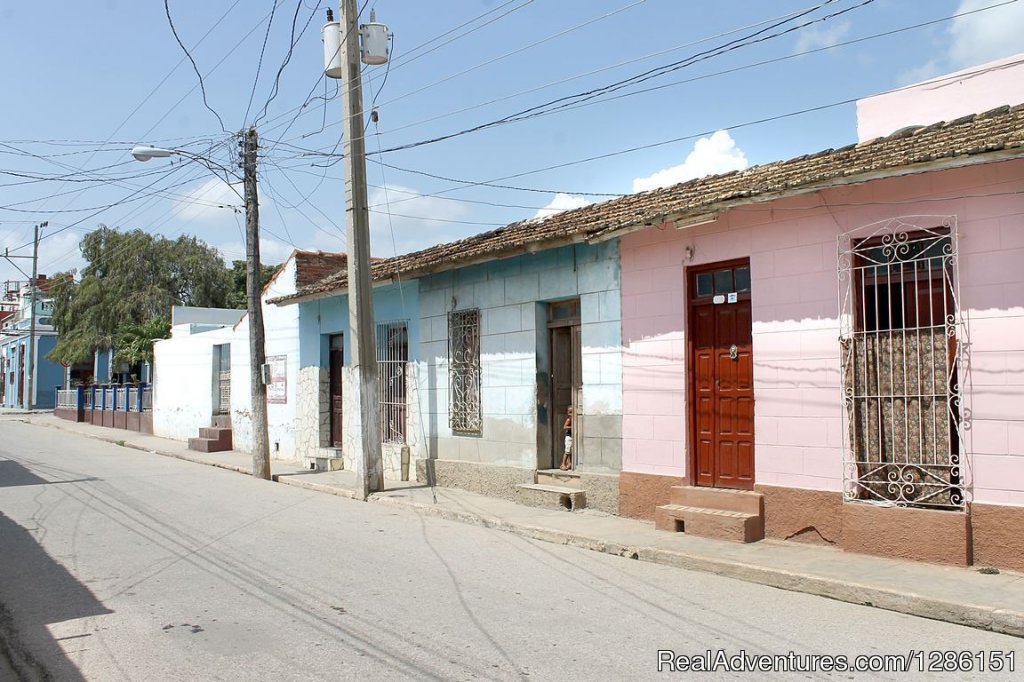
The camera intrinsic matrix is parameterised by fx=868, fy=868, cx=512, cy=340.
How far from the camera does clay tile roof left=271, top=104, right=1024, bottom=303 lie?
7355 millimetres

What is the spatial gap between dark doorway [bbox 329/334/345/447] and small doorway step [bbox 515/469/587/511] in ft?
22.2

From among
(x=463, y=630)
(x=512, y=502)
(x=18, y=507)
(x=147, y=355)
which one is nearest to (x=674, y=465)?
(x=512, y=502)

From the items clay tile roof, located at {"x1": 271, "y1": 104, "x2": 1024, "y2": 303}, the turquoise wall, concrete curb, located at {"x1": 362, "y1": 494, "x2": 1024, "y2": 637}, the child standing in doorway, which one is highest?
clay tile roof, located at {"x1": 271, "y1": 104, "x2": 1024, "y2": 303}

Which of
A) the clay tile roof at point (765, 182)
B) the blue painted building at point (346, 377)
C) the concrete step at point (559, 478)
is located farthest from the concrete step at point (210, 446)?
the concrete step at point (559, 478)

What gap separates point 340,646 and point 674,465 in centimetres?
538

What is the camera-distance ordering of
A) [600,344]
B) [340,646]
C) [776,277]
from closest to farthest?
[340,646] → [776,277] → [600,344]

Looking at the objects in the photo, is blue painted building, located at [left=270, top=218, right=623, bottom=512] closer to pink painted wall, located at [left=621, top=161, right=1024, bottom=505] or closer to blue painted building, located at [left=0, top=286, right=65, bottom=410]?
pink painted wall, located at [left=621, top=161, right=1024, bottom=505]

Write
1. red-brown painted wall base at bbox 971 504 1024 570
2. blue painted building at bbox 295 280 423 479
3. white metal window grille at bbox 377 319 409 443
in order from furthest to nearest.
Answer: white metal window grille at bbox 377 319 409 443 < blue painted building at bbox 295 280 423 479 < red-brown painted wall base at bbox 971 504 1024 570

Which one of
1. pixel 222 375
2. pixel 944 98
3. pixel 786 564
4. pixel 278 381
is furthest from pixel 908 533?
pixel 222 375

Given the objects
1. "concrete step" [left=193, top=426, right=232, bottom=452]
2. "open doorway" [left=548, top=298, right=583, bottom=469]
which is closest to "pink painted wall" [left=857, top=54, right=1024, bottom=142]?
"open doorway" [left=548, top=298, right=583, bottom=469]

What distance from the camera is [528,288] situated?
40.0 feet

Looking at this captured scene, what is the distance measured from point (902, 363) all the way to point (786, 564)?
215 centimetres

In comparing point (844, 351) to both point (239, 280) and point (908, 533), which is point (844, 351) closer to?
point (908, 533)

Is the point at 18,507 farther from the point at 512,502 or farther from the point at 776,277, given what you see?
the point at 776,277
